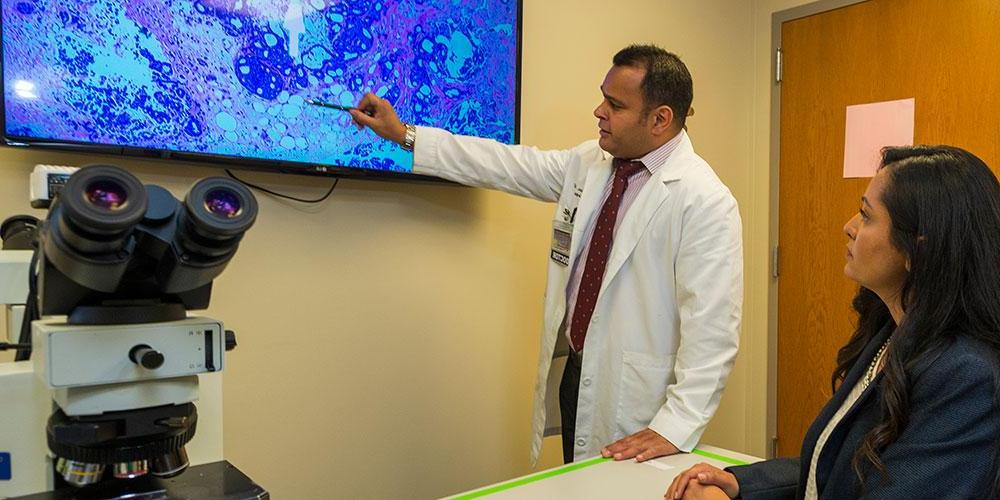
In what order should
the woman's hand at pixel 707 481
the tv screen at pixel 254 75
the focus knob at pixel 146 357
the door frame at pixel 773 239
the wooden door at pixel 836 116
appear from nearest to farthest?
the focus knob at pixel 146 357, the woman's hand at pixel 707 481, the tv screen at pixel 254 75, the wooden door at pixel 836 116, the door frame at pixel 773 239

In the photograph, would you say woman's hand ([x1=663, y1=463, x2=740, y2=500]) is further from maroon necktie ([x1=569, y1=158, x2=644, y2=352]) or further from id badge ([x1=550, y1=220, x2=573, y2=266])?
id badge ([x1=550, y1=220, x2=573, y2=266])

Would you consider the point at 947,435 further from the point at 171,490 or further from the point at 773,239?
the point at 773,239

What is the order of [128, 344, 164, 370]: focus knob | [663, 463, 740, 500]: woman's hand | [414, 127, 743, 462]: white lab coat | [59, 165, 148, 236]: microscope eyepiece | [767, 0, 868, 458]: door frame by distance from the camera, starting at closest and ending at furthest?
[59, 165, 148, 236]: microscope eyepiece, [128, 344, 164, 370]: focus knob, [663, 463, 740, 500]: woman's hand, [414, 127, 743, 462]: white lab coat, [767, 0, 868, 458]: door frame

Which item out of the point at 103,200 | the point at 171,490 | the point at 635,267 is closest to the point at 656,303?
the point at 635,267

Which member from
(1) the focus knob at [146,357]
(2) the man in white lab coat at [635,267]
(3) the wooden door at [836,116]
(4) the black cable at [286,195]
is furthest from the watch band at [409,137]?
(3) the wooden door at [836,116]

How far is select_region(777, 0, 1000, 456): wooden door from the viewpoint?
2547 millimetres

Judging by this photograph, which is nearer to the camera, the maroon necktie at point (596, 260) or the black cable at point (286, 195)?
the black cable at point (286, 195)

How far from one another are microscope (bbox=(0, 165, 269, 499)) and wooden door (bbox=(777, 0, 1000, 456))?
256 centimetres

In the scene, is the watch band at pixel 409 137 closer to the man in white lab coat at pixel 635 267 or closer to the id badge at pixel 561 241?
the man in white lab coat at pixel 635 267

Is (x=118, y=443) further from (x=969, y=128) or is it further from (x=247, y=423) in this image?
(x=969, y=128)

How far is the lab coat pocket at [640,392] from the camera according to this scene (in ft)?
5.88

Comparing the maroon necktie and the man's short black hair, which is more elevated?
the man's short black hair

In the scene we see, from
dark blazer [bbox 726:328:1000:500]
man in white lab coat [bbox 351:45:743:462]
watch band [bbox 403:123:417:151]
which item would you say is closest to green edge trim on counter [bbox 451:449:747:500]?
man in white lab coat [bbox 351:45:743:462]

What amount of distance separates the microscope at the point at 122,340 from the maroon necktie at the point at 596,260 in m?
1.09
